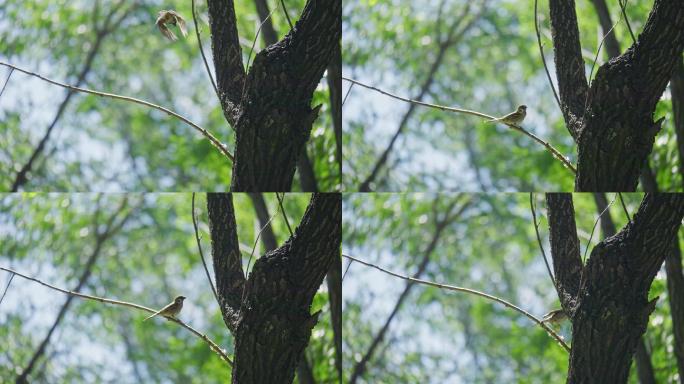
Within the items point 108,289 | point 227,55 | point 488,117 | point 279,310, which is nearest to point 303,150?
point 227,55

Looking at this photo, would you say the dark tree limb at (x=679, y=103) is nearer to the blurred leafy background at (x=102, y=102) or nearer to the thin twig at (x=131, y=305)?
the blurred leafy background at (x=102, y=102)

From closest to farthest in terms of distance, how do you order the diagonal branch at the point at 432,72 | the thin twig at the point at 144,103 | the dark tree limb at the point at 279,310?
the dark tree limb at the point at 279,310 < the thin twig at the point at 144,103 < the diagonal branch at the point at 432,72

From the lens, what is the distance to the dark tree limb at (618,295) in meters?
2.00

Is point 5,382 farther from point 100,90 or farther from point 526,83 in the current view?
point 526,83

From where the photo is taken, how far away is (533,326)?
2.08 m

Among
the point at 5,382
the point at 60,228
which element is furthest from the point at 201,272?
the point at 5,382

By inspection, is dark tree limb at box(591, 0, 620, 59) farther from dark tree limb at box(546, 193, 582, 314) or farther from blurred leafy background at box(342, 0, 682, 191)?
dark tree limb at box(546, 193, 582, 314)

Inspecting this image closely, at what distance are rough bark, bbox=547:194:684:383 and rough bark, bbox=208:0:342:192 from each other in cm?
78

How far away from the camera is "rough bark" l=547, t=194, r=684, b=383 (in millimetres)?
1995

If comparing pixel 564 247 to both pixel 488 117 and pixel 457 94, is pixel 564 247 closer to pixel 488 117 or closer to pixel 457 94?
pixel 488 117

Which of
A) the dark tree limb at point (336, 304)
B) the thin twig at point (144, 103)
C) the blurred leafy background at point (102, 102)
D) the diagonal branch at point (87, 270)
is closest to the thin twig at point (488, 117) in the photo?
the blurred leafy background at point (102, 102)

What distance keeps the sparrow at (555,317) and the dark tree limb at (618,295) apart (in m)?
0.02

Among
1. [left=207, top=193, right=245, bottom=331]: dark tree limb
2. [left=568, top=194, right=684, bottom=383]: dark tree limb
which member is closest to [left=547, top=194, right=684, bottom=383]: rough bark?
[left=568, top=194, right=684, bottom=383]: dark tree limb

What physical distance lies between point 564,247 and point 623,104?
380 millimetres
